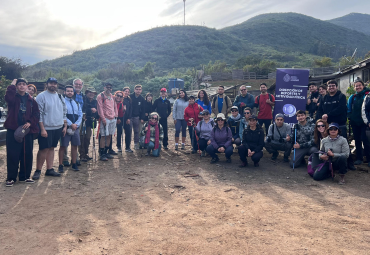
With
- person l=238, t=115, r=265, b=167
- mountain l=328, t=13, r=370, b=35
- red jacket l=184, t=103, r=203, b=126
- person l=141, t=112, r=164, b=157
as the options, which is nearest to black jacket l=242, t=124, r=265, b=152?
person l=238, t=115, r=265, b=167

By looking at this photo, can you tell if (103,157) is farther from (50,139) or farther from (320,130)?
(320,130)

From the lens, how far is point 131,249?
10.3 feet

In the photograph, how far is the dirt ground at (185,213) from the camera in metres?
3.21

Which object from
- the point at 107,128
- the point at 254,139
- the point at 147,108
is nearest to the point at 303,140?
the point at 254,139

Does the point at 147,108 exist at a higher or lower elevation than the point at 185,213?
higher

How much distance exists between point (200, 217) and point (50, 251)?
199cm

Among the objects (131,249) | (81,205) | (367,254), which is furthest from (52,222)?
(367,254)

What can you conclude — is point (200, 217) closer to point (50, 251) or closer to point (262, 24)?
point (50, 251)

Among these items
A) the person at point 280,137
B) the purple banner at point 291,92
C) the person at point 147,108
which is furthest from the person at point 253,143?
the person at point 147,108

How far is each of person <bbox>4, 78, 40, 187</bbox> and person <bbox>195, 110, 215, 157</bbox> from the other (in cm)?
425

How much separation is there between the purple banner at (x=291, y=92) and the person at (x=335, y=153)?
2.23 metres

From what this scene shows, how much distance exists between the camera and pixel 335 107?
21.9ft

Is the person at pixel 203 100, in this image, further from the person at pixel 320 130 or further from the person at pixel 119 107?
the person at pixel 320 130

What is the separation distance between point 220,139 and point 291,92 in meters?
2.65
